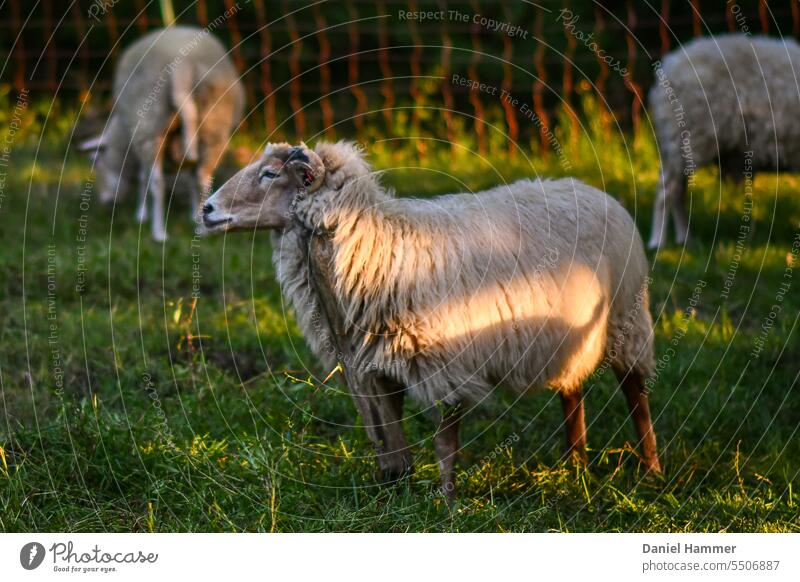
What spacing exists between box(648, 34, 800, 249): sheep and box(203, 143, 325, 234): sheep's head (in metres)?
3.45

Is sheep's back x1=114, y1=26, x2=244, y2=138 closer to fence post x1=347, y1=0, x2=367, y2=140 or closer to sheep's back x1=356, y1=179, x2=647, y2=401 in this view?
fence post x1=347, y1=0, x2=367, y2=140

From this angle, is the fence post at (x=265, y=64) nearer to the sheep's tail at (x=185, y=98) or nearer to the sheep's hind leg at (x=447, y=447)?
the sheep's tail at (x=185, y=98)

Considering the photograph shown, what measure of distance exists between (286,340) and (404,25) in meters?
5.28

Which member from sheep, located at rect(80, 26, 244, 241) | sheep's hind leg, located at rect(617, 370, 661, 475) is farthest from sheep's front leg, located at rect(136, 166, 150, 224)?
sheep's hind leg, located at rect(617, 370, 661, 475)

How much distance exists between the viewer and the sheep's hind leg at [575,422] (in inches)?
211

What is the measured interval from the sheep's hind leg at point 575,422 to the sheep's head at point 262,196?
1643 mm

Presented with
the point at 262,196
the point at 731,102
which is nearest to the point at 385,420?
the point at 262,196

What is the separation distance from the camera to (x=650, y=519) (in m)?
4.70

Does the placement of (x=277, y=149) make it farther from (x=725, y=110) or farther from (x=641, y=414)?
(x=725, y=110)

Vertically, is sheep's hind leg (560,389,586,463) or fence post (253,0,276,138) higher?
fence post (253,0,276,138)

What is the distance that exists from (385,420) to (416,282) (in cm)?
58

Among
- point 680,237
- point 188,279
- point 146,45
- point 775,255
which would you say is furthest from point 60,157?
point 775,255

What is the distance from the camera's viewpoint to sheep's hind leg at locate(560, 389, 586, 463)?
5.36 meters

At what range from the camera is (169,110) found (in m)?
8.03
